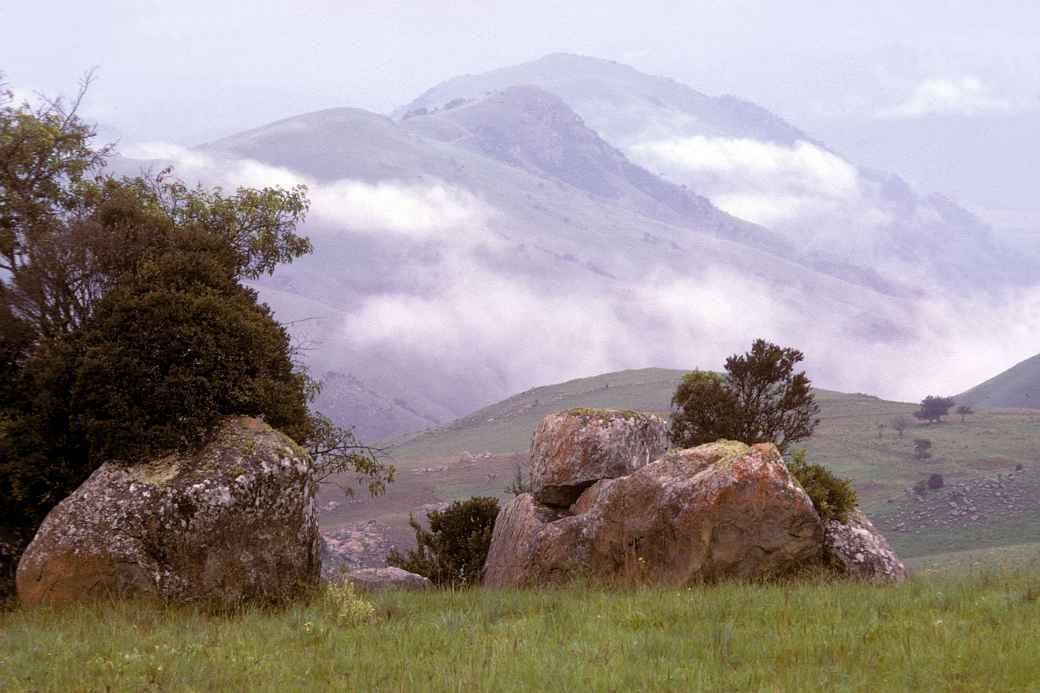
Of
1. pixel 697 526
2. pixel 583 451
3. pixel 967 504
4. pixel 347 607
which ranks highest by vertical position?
pixel 583 451

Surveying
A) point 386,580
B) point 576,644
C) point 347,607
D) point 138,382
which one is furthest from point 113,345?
point 576,644

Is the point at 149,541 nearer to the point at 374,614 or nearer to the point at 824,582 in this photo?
the point at 374,614

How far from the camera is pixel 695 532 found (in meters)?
18.0

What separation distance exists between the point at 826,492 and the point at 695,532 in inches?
150

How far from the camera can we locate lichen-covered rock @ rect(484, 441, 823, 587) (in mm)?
17844

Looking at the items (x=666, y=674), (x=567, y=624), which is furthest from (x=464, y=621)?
(x=666, y=674)

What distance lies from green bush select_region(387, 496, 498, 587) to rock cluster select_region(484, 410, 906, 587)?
4.04 meters

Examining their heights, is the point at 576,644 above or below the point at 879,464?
above

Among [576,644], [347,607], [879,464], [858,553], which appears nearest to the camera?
[576,644]

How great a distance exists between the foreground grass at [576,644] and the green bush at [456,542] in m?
11.2

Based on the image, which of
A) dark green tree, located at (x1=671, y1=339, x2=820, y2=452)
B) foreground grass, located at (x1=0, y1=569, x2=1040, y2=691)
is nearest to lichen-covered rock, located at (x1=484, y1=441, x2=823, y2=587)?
foreground grass, located at (x1=0, y1=569, x2=1040, y2=691)

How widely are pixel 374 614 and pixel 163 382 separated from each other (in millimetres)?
5771

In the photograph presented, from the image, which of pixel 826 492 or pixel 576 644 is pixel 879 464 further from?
pixel 576 644

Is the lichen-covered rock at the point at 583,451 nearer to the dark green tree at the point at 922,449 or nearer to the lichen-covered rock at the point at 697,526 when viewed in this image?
the lichen-covered rock at the point at 697,526
